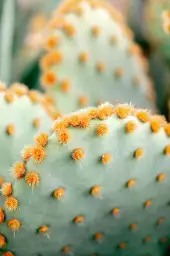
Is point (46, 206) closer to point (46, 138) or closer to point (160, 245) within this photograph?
point (46, 138)

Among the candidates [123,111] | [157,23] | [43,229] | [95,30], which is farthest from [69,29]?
[43,229]

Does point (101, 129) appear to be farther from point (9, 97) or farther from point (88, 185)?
point (9, 97)

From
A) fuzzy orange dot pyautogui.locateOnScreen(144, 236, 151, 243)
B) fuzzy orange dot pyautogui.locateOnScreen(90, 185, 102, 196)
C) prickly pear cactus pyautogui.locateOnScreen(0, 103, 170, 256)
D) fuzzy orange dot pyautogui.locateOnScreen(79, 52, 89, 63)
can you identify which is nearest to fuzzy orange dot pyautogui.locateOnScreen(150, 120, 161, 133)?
prickly pear cactus pyautogui.locateOnScreen(0, 103, 170, 256)

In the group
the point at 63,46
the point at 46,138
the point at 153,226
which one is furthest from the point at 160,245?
the point at 63,46

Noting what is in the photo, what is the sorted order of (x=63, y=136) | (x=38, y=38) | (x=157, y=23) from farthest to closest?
1. (x=38, y=38)
2. (x=157, y=23)
3. (x=63, y=136)

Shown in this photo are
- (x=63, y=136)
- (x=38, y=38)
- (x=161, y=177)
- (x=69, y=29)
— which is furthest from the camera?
(x=38, y=38)

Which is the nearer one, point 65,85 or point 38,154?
point 38,154

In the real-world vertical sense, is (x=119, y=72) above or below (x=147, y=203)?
above

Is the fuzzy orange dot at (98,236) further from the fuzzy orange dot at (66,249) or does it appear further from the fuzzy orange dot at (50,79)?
the fuzzy orange dot at (50,79)
